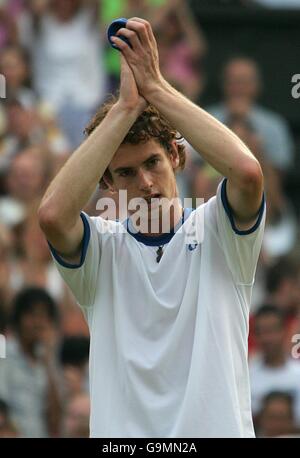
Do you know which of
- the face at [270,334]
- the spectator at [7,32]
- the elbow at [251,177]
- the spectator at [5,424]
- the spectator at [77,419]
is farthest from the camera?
the spectator at [7,32]

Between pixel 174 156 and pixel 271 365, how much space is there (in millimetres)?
3781

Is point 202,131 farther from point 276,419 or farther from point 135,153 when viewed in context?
point 276,419

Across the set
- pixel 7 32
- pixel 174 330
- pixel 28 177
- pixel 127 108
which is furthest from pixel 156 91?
pixel 7 32

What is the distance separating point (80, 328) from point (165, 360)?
14.5 feet

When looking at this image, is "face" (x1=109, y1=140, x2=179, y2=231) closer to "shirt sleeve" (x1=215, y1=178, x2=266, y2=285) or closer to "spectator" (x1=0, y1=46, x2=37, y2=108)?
"shirt sleeve" (x1=215, y1=178, x2=266, y2=285)

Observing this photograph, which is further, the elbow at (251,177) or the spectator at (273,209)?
the spectator at (273,209)

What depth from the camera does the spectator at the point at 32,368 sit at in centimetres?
745

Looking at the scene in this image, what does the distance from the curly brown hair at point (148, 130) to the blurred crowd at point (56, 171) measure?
3157 mm

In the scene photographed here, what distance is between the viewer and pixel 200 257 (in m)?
3.95

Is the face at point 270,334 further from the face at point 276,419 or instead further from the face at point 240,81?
the face at point 240,81

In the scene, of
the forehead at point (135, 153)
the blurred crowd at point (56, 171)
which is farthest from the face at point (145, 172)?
→ the blurred crowd at point (56, 171)

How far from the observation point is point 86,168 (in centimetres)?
386
